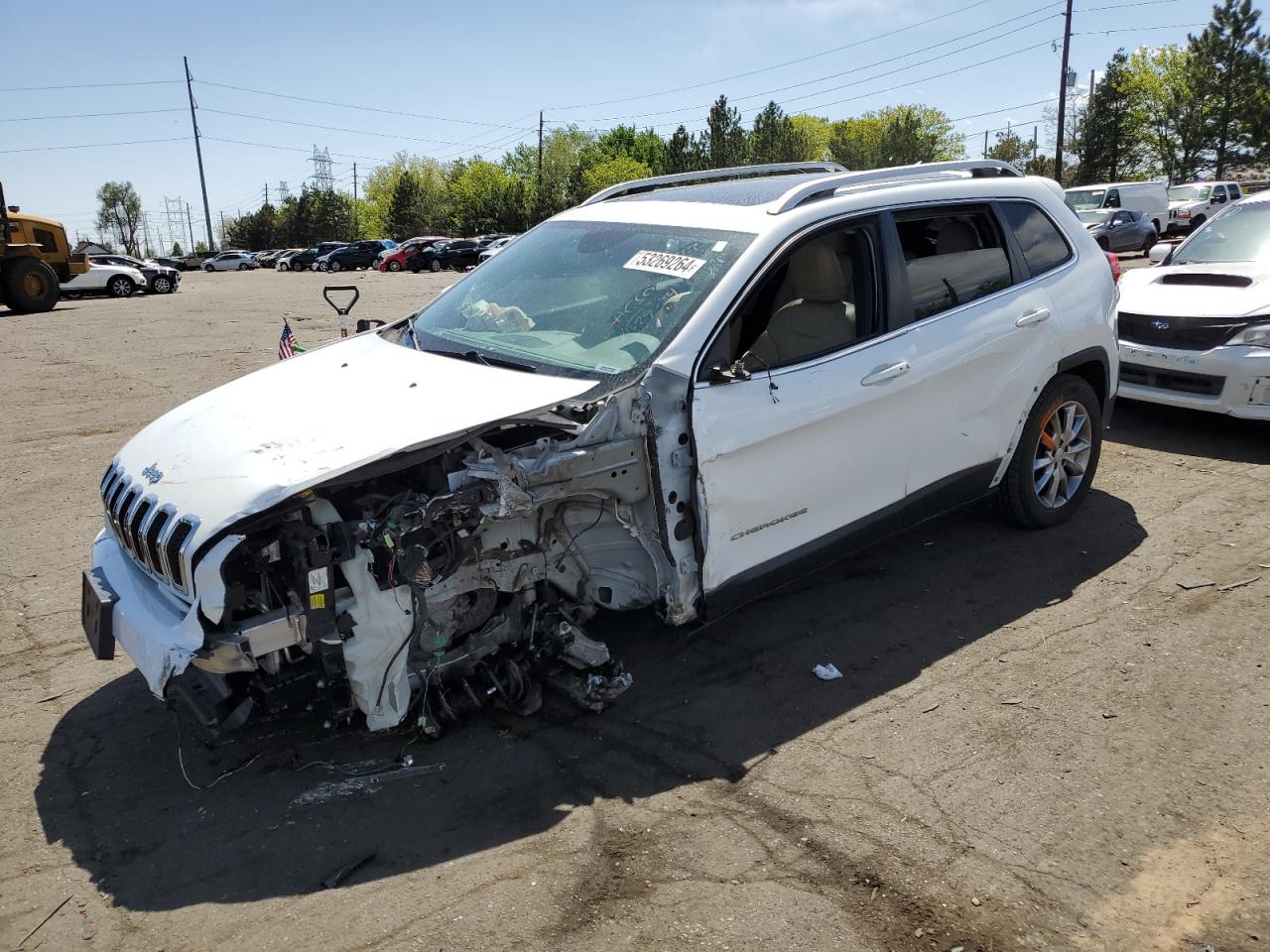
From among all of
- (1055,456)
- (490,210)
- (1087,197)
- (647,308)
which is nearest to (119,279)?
(1087,197)

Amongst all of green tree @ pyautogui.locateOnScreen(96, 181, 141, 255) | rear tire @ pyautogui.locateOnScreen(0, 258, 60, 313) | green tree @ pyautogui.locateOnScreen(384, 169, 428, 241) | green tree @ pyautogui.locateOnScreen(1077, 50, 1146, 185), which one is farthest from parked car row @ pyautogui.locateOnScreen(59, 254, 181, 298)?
green tree @ pyautogui.locateOnScreen(96, 181, 141, 255)

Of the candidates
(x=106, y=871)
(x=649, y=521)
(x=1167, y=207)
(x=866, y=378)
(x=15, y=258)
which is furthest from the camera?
(x=1167, y=207)

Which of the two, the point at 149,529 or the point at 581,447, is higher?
the point at 581,447

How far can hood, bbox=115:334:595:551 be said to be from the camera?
316cm

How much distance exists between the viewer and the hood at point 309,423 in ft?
10.4

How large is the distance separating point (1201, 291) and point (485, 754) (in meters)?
6.71

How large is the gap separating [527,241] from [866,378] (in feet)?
6.59

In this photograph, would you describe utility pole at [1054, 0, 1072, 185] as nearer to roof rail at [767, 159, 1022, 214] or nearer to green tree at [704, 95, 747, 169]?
green tree at [704, 95, 747, 169]

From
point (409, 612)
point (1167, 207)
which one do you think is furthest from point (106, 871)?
point (1167, 207)

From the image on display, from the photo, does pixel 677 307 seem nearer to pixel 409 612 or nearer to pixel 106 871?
pixel 409 612

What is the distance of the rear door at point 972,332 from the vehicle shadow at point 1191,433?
2665 millimetres

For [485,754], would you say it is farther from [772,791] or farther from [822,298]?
[822,298]

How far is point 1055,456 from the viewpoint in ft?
17.5

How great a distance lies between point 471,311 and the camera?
15.1ft
